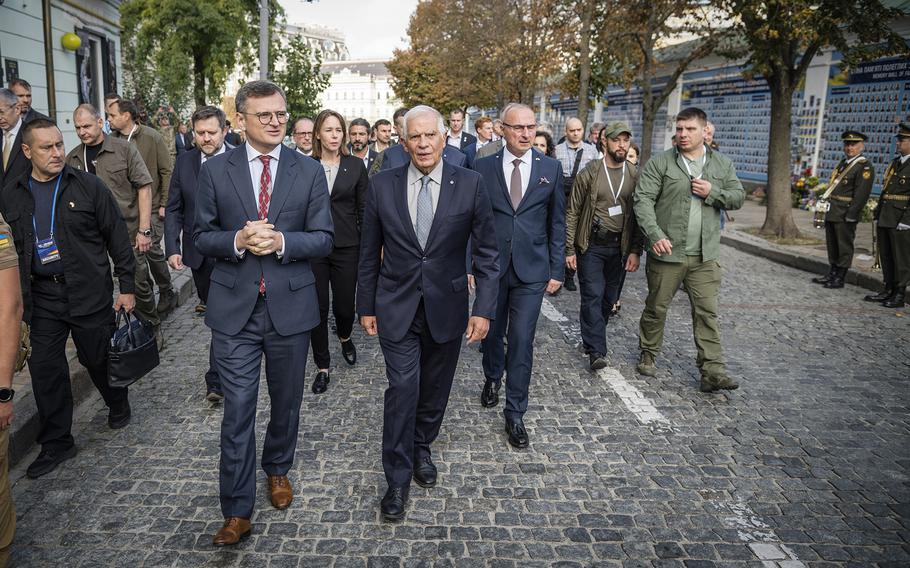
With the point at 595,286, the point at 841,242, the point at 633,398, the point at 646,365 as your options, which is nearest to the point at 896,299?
the point at 841,242

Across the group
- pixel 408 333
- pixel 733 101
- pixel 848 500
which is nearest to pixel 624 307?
pixel 848 500

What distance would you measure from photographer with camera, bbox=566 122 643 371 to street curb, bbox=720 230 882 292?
5.37m

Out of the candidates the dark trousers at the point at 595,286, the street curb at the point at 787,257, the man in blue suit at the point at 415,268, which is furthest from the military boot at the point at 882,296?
the man in blue suit at the point at 415,268

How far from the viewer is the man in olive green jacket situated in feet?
18.5

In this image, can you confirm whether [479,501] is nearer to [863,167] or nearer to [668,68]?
[863,167]

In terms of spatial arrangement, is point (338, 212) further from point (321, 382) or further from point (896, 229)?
point (896, 229)

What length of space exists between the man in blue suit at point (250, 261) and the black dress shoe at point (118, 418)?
1749mm

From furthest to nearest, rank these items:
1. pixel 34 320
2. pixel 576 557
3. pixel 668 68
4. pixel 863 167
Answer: pixel 668 68, pixel 863 167, pixel 34 320, pixel 576 557

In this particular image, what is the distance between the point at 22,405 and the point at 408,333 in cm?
291

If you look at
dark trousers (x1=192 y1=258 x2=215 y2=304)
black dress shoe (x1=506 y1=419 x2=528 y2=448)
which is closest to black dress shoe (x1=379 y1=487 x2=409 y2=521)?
black dress shoe (x1=506 y1=419 x2=528 y2=448)

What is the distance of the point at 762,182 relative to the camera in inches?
843

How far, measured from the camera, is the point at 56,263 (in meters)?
4.28

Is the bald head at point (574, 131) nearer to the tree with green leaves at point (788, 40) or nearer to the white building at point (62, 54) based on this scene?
the tree with green leaves at point (788, 40)

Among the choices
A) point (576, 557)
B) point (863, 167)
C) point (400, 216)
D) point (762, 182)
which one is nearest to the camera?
point (576, 557)
